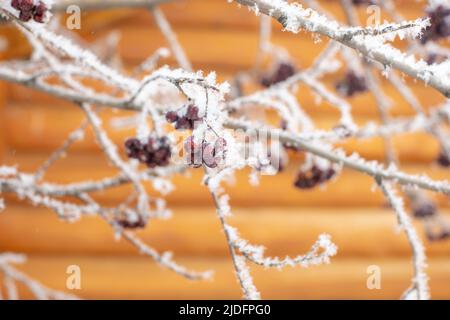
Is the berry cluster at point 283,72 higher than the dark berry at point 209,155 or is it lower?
higher

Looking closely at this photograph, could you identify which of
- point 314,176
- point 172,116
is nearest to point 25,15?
point 172,116

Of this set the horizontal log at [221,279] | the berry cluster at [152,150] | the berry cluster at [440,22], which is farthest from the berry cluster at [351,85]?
the horizontal log at [221,279]

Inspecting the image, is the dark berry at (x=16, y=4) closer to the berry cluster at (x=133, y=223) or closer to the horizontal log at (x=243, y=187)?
the berry cluster at (x=133, y=223)

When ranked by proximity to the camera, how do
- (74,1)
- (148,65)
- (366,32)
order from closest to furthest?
(366,32) < (148,65) < (74,1)

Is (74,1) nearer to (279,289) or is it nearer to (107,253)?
(107,253)

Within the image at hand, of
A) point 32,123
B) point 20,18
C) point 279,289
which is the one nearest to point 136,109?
point 20,18

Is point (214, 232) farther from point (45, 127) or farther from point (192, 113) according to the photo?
point (192, 113)

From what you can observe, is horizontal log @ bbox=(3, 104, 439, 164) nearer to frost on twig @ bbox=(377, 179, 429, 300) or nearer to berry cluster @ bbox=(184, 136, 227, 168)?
frost on twig @ bbox=(377, 179, 429, 300)
